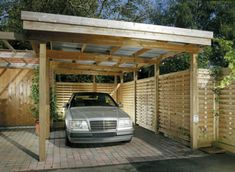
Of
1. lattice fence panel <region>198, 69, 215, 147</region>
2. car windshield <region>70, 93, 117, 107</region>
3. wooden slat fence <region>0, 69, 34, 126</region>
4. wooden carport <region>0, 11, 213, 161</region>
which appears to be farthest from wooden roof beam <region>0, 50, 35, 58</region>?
lattice fence panel <region>198, 69, 215, 147</region>

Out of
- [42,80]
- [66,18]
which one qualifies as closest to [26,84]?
[42,80]

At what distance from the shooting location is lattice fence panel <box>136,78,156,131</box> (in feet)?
28.7

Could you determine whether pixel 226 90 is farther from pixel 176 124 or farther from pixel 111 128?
pixel 111 128

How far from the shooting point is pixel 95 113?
21.1 ft

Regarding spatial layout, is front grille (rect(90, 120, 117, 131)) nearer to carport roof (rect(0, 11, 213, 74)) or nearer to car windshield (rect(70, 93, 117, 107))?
car windshield (rect(70, 93, 117, 107))

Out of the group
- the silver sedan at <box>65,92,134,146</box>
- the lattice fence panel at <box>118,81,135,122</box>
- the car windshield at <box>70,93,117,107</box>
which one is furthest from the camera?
the lattice fence panel at <box>118,81,135,122</box>

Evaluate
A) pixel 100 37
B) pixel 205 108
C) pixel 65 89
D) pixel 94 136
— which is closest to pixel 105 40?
pixel 100 37

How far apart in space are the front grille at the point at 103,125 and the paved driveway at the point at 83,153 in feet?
1.88

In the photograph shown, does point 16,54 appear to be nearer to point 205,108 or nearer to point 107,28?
point 107,28

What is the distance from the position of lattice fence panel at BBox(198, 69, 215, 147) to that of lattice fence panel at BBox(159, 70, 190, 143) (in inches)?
12.7

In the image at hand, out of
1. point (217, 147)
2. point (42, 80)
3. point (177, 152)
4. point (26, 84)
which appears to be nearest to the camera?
point (42, 80)

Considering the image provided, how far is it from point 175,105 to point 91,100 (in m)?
2.73

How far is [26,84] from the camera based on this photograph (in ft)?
32.0

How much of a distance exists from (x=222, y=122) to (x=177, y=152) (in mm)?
1542
